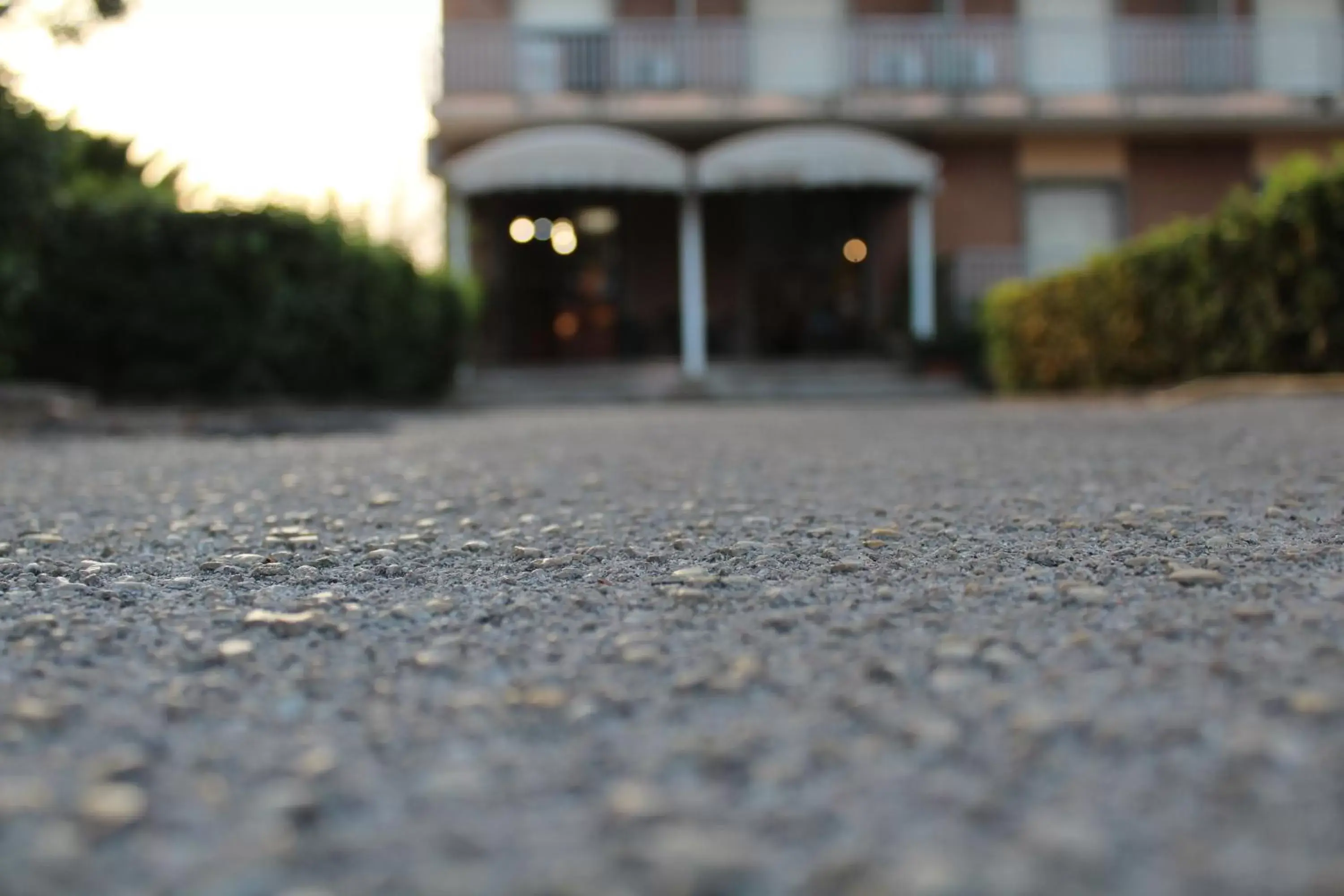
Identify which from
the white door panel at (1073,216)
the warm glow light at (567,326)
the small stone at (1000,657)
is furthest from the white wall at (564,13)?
the small stone at (1000,657)

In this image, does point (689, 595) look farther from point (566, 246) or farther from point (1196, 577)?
point (566, 246)

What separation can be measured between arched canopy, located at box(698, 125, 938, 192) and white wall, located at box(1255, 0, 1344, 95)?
597 cm

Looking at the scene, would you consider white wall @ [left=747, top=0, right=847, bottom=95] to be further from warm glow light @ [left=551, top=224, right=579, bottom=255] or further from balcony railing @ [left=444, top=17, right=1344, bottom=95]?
warm glow light @ [left=551, top=224, right=579, bottom=255]

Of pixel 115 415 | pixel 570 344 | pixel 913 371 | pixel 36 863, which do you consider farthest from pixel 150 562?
pixel 570 344

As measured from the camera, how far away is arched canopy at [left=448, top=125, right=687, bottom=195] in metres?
14.5

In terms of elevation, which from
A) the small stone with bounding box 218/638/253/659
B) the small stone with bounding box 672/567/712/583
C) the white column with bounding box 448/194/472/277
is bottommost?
the small stone with bounding box 218/638/253/659

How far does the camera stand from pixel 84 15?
776 centimetres

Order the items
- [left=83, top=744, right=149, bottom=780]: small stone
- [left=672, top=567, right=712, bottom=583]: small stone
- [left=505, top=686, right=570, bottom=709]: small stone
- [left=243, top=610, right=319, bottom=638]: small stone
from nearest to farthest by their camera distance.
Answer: [left=83, top=744, right=149, bottom=780]: small stone
[left=505, top=686, right=570, bottom=709]: small stone
[left=243, top=610, right=319, bottom=638]: small stone
[left=672, top=567, right=712, bottom=583]: small stone

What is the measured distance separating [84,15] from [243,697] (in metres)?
7.42

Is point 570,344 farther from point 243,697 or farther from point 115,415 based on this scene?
point 243,697

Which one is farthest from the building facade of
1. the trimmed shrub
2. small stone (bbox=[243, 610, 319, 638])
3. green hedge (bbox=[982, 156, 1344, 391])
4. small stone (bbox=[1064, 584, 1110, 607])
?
small stone (bbox=[243, 610, 319, 638])

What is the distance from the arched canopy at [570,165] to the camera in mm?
14508

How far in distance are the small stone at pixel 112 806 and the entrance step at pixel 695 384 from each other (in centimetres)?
1230

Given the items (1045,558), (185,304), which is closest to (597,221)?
(185,304)
